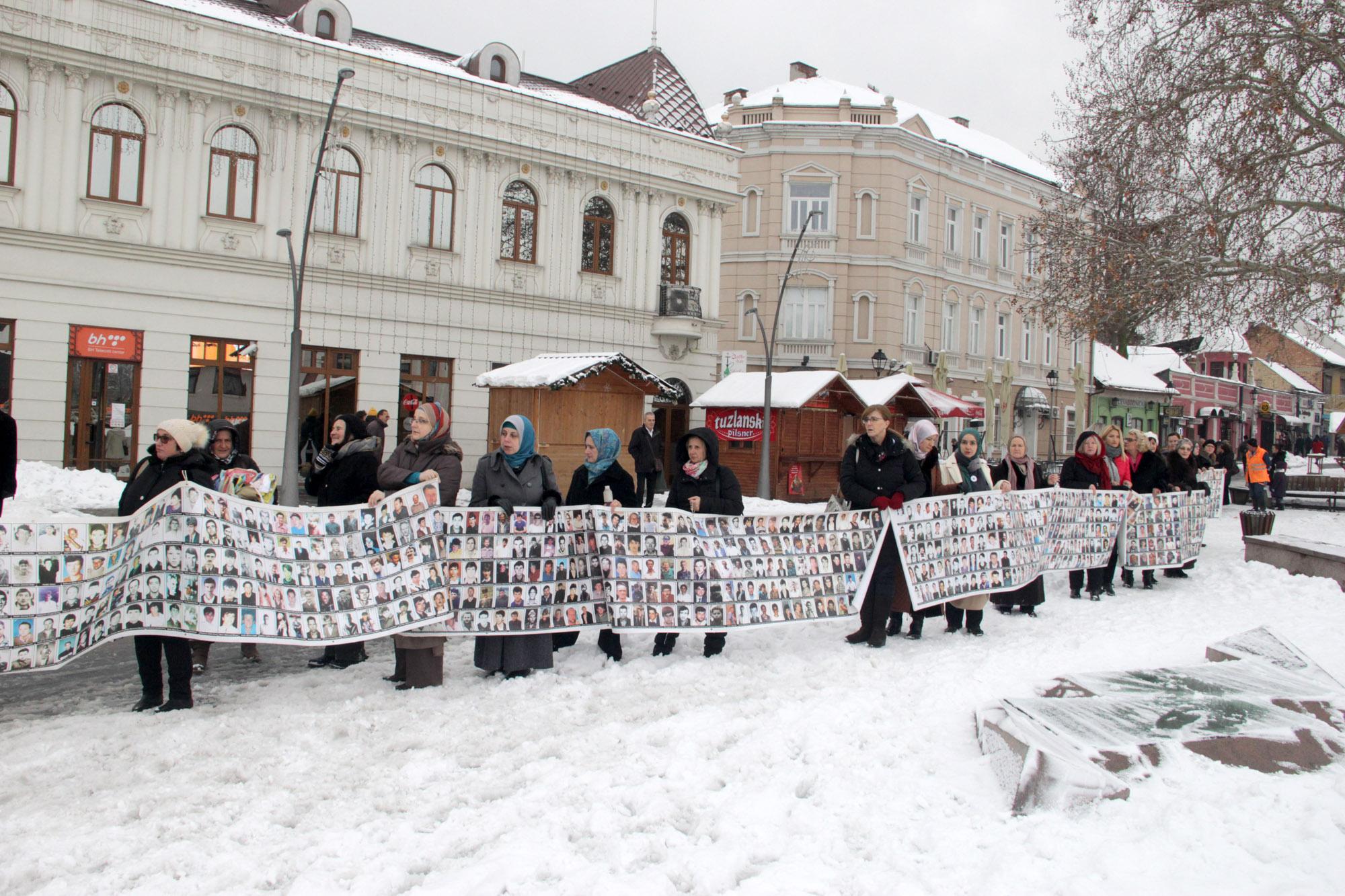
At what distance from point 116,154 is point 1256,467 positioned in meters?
24.7

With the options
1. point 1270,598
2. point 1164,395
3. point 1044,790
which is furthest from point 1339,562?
point 1164,395

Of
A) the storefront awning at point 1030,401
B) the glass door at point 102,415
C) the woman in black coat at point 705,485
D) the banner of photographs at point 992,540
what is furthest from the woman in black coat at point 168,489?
the storefront awning at point 1030,401

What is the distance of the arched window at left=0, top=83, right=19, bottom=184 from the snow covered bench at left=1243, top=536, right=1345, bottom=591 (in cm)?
2257

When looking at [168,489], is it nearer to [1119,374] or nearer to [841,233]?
[841,233]

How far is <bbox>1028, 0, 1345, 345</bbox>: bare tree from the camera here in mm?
17531

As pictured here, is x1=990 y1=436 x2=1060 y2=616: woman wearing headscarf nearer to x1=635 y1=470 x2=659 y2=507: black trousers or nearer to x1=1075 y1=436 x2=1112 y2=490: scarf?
x1=1075 y1=436 x2=1112 y2=490: scarf

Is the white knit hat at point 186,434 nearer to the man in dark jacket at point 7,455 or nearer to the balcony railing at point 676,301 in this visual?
the man in dark jacket at point 7,455

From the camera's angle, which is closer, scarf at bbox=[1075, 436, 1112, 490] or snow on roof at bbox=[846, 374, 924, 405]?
scarf at bbox=[1075, 436, 1112, 490]

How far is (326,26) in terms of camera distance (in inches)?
995

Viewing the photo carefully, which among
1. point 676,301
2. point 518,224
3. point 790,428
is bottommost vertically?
point 790,428

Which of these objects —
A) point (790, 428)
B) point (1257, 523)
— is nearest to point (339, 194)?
point (790, 428)

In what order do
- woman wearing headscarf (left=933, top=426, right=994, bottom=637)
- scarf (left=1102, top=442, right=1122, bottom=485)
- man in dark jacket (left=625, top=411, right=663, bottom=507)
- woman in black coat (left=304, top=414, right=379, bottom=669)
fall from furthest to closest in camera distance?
man in dark jacket (left=625, top=411, right=663, bottom=507) → scarf (left=1102, top=442, right=1122, bottom=485) → woman wearing headscarf (left=933, top=426, right=994, bottom=637) → woman in black coat (left=304, top=414, right=379, bottom=669)

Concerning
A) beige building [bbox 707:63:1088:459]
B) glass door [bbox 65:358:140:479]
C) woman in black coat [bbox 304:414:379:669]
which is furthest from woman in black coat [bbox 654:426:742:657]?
beige building [bbox 707:63:1088:459]

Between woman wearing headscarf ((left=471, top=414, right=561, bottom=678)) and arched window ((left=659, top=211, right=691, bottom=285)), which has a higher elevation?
arched window ((left=659, top=211, right=691, bottom=285))
